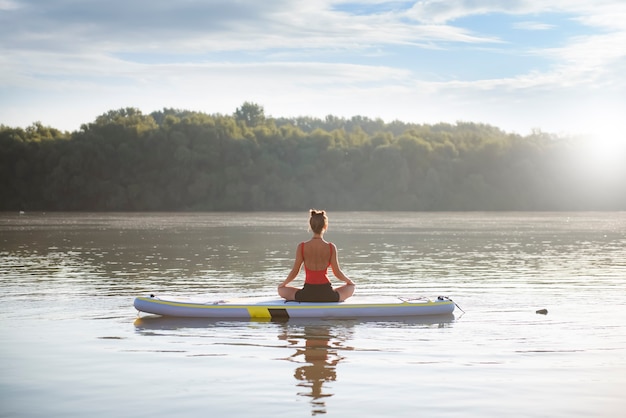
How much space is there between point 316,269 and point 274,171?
90796mm

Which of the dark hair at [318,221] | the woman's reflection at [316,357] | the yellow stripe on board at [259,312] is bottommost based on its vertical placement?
the woman's reflection at [316,357]

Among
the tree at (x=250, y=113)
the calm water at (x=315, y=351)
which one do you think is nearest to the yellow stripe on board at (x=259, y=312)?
the calm water at (x=315, y=351)

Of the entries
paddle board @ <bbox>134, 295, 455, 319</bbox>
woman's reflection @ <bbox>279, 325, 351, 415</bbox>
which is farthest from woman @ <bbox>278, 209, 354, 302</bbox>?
woman's reflection @ <bbox>279, 325, 351, 415</bbox>

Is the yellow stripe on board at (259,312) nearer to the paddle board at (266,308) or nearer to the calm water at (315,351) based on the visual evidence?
the paddle board at (266,308)

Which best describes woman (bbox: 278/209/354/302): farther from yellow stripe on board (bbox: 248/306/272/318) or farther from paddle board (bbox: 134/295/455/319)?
yellow stripe on board (bbox: 248/306/272/318)

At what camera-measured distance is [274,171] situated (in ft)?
341

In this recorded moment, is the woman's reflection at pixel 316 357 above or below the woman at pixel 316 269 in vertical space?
below

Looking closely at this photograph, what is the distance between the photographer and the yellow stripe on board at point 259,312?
13219 millimetres

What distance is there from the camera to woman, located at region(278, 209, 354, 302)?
13383 millimetres

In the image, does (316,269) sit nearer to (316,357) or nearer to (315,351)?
(315,351)

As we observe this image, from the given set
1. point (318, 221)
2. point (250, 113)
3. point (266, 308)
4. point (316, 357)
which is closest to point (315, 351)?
point (316, 357)

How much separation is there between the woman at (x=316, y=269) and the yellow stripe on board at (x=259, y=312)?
0.52 meters

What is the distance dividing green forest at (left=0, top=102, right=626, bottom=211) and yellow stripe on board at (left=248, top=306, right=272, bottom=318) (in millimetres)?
87046

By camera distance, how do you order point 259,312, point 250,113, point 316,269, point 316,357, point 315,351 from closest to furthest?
point 316,357 < point 315,351 < point 259,312 < point 316,269 < point 250,113
